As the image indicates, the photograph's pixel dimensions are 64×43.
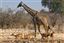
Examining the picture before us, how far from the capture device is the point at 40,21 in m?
15.4

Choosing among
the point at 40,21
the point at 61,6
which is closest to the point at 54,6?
the point at 61,6

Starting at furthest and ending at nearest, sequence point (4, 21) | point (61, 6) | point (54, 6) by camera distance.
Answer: point (61, 6)
point (54, 6)
point (4, 21)

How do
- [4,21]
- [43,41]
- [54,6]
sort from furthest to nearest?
[54,6] < [4,21] < [43,41]

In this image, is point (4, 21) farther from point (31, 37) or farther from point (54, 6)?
point (31, 37)

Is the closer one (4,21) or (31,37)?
(31,37)

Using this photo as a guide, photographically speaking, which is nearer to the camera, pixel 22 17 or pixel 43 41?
pixel 43 41

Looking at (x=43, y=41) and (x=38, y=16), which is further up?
(x=38, y=16)

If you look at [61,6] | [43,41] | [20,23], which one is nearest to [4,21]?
[20,23]

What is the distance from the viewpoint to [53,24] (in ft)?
76.7

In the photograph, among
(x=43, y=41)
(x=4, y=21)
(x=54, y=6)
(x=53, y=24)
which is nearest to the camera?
(x=43, y=41)

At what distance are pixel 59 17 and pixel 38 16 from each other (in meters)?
9.26

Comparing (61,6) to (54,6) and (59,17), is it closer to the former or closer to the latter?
(54,6)

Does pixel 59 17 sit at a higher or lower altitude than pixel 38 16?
lower

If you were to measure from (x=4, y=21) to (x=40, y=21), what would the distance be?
1027 cm
